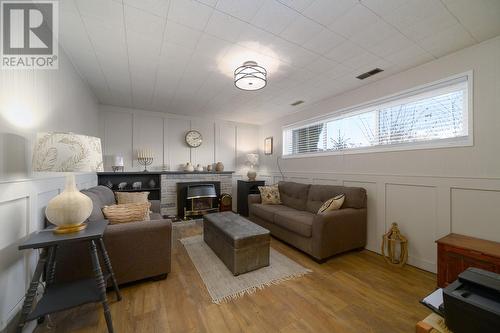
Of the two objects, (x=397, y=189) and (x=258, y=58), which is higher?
(x=258, y=58)

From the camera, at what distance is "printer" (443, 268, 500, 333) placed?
2.28 feet

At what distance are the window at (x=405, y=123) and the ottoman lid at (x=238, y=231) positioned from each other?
2.09 m

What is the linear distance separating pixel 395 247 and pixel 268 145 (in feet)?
11.6

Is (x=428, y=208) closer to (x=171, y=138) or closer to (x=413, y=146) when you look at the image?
(x=413, y=146)

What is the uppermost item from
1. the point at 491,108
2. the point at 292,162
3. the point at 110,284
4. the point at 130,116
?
the point at 130,116

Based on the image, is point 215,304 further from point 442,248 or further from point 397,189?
point 397,189

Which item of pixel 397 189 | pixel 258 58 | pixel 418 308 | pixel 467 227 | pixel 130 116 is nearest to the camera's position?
pixel 418 308

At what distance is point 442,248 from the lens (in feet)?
6.22

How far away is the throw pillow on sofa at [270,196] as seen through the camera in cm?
395

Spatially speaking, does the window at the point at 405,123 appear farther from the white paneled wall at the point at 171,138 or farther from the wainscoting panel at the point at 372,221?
the white paneled wall at the point at 171,138

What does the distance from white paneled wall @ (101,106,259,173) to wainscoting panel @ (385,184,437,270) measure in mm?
3824

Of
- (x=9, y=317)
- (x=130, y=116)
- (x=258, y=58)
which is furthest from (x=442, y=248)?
(x=130, y=116)

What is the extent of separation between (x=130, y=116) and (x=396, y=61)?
16.3 feet

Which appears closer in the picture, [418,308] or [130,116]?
[418,308]
